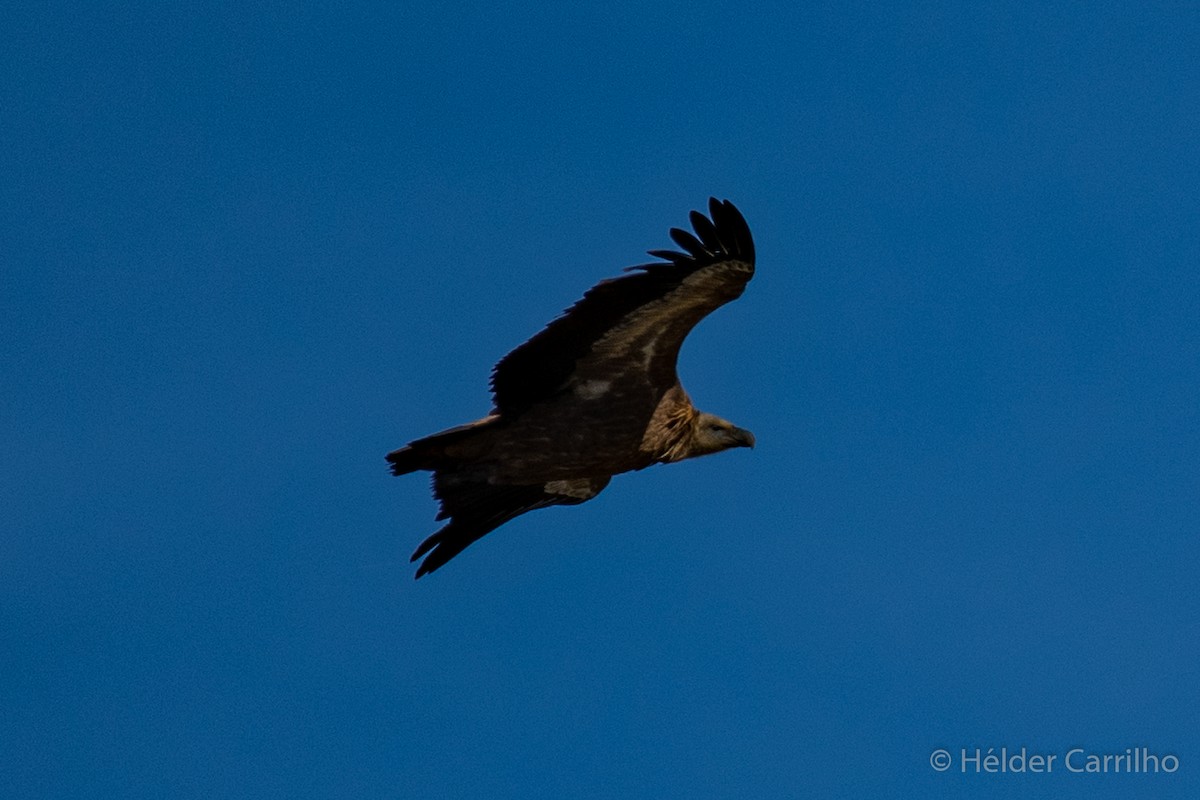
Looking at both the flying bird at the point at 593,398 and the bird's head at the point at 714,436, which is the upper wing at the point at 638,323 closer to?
the flying bird at the point at 593,398

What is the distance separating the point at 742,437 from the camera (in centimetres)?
1582

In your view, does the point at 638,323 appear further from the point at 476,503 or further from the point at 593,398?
the point at 476,503

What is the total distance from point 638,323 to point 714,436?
1615 mm

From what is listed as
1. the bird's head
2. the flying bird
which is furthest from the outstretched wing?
the bird's head

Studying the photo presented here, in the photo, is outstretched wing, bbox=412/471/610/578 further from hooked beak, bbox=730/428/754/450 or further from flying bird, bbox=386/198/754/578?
hooked beak, bbox=730/428/754/450

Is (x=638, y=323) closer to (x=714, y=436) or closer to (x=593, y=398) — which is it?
(x=593, y=398)

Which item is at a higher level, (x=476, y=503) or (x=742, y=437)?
(x=742, y=437)

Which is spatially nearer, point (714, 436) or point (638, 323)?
point (638, 323)

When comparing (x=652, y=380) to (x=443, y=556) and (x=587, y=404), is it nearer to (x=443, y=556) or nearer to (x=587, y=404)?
(x=587, y=404)

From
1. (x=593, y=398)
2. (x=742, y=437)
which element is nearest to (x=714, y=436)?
(x=742, y=437)

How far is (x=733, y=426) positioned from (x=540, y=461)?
5.49ft

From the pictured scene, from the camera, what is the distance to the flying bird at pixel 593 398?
46.1 ft

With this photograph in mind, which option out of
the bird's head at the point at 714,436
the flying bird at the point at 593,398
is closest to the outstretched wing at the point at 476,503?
the flying bird at the point at 593,398

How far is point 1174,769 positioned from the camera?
14.8 metres
